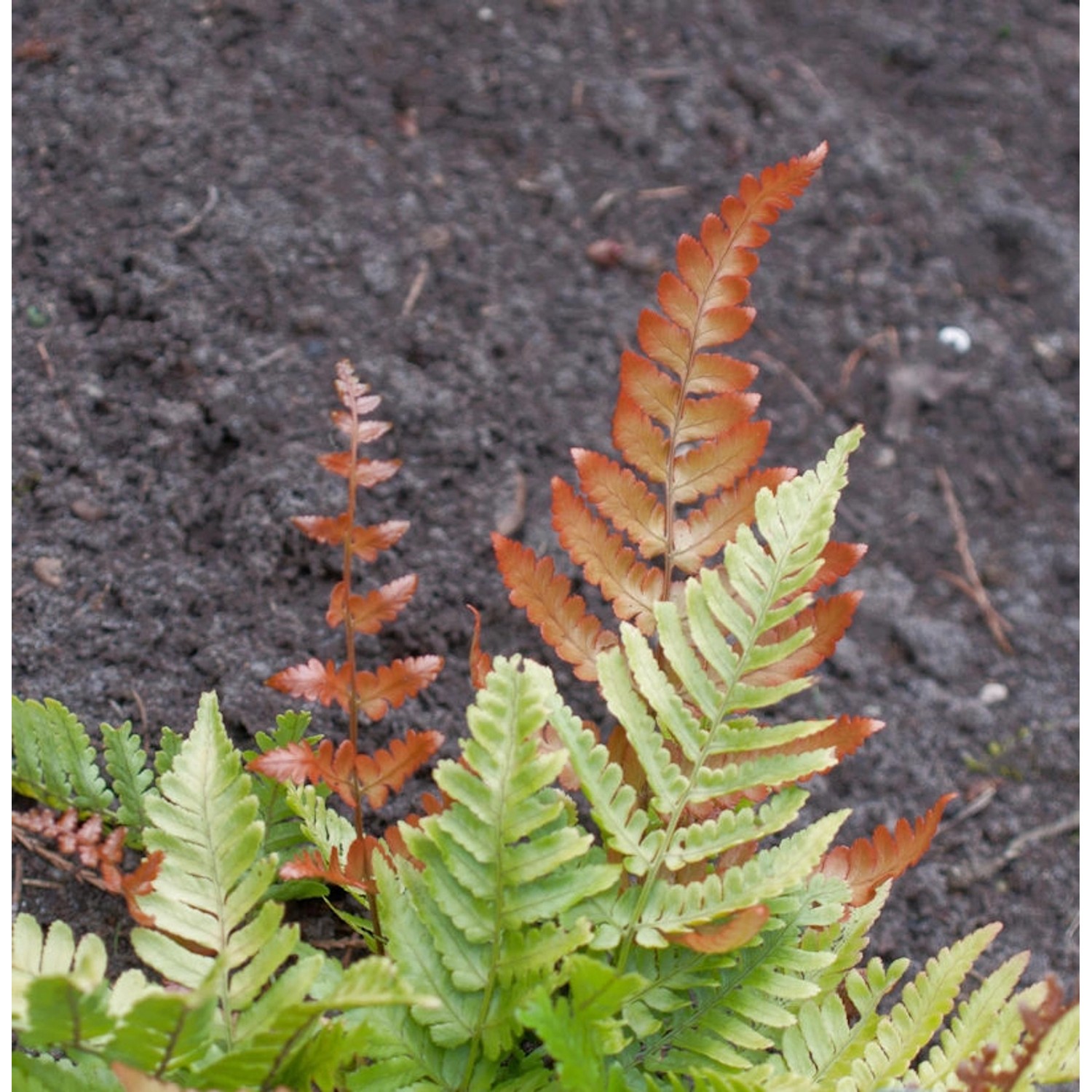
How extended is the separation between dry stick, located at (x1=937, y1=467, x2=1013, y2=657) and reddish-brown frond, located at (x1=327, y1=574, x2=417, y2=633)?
1.35 m

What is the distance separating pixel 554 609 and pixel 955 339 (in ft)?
5.20

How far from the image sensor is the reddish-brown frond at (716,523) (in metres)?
1.31

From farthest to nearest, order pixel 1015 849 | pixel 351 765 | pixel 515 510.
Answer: pixel 515 510
pixel 1015 849
pixel 351 765

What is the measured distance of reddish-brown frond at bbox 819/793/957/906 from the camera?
1.29m

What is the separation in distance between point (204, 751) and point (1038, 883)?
1376mm

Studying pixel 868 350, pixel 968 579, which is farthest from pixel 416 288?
pixel 968 579

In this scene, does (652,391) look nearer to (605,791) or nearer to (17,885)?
(605,791)

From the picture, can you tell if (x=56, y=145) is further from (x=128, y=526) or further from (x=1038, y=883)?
(x=1038, y=883)

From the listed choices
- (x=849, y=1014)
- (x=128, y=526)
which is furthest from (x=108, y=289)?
(x=849, y=1014)

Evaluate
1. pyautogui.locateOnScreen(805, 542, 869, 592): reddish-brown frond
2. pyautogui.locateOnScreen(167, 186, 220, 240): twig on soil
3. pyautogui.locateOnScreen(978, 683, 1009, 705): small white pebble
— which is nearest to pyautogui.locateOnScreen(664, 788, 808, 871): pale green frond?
pyautogui.locateOnScreen(805, 542, 869, 592): reddish-brown frond

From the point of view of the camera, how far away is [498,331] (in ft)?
7.38

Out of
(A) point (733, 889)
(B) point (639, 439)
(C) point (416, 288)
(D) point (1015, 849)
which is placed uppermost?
(B) point (639, 439)

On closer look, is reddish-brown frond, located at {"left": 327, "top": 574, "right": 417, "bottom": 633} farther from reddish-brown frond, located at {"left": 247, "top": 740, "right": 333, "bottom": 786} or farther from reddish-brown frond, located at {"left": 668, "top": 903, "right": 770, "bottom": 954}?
reddish-brown frond, located at {"left": 668, "top": 903, "right": 770, "bottom": 954}

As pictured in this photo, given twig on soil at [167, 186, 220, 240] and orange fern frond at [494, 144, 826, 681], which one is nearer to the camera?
orange fern frond at [494, 144, 826, 681]
